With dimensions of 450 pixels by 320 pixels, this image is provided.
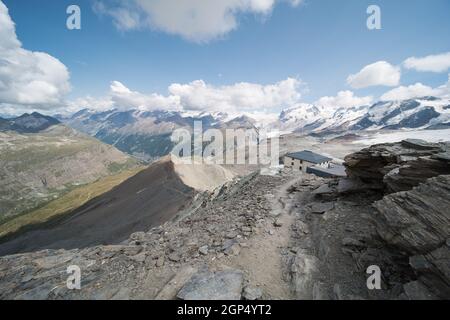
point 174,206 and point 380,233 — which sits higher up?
point 380,233

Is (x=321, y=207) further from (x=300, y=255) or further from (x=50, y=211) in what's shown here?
(x=50, y=211)

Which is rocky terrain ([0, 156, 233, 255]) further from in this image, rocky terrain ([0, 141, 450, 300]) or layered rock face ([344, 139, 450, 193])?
layered rock face ([344, 139, 450, 193])

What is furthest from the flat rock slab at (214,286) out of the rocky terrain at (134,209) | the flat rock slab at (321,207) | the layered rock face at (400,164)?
the rocky terrain at (134,209)

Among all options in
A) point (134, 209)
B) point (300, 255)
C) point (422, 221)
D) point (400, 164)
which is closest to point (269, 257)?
point (300, 255)

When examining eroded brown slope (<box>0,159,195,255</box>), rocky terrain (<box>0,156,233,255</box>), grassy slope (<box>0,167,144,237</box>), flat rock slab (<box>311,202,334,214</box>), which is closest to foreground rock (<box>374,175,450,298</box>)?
flat rock slab (<box>311,202,334,214</box>)

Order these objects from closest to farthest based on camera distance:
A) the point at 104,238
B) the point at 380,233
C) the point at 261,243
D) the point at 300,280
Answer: the point at 300,280
the point at 380,233
the point at 261,243
the point at 104,238
